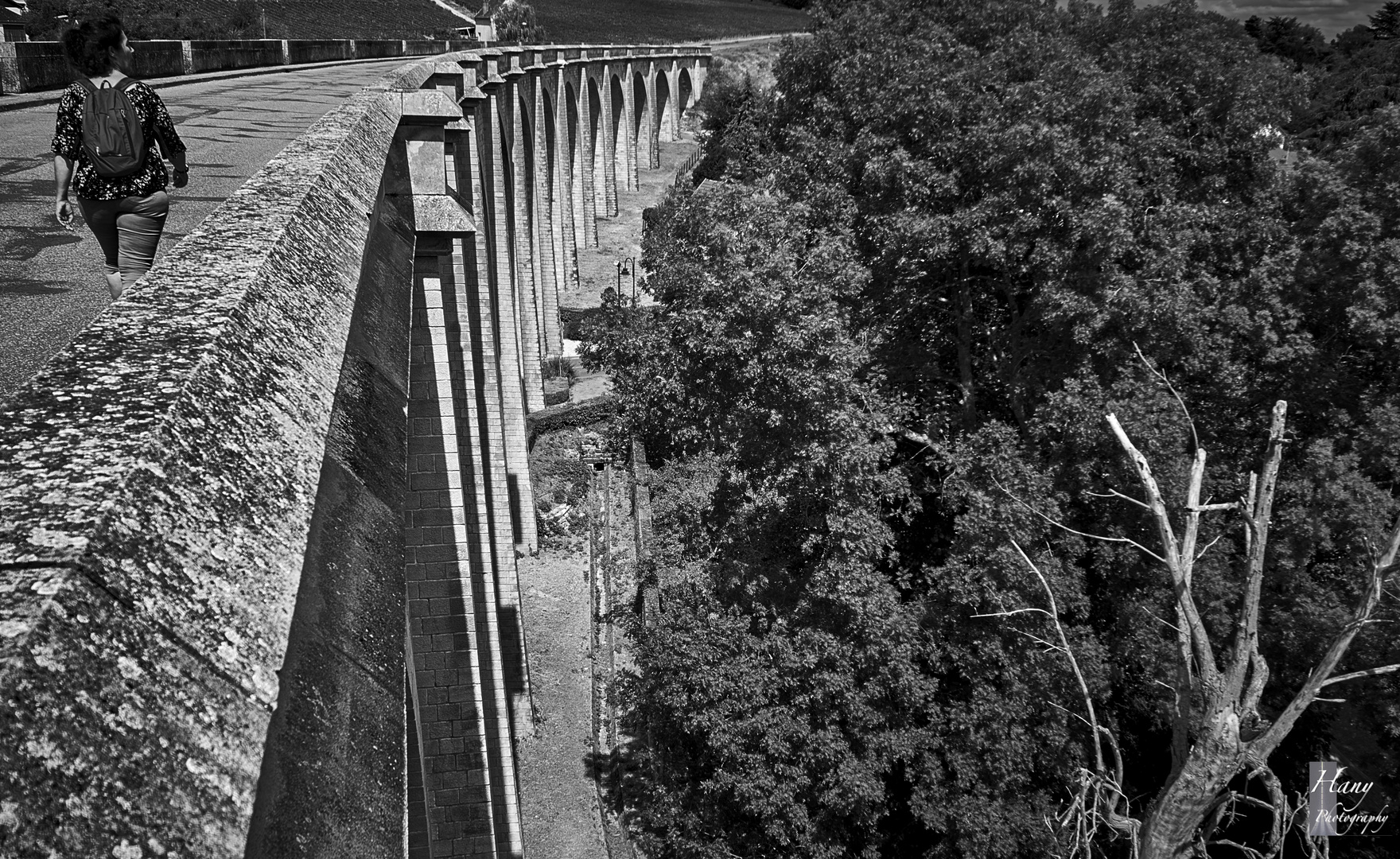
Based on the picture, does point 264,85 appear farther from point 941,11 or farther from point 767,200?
point 941,11

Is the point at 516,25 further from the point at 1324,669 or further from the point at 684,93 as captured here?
the point at 1324,669

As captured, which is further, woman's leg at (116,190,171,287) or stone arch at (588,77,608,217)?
stone arch at (588,77,608,217)

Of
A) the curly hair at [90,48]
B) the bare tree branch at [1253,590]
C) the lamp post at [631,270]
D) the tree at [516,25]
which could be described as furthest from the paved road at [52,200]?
the tree at [516,25]

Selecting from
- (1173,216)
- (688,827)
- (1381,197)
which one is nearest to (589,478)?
(688,827)

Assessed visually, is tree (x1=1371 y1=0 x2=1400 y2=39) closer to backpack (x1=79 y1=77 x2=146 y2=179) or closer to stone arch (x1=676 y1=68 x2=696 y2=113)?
stone arch (x1=676 y1=68 x2=696 y2=113)

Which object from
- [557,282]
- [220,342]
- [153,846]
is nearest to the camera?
[153,846]

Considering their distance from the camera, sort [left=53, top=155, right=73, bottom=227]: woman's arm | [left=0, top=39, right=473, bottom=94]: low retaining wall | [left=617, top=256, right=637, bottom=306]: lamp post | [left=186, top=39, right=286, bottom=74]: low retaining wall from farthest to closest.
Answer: [left=617, top=256, right=637, bottom=306]: lamp post, [left=186, top=39, right=286, bottom=74]: low retaining wall, [left=0, top=39, right=473, bottom=94]: low retaining wall, [left=53, top=155, right=73, bottom=227]: woman's arm

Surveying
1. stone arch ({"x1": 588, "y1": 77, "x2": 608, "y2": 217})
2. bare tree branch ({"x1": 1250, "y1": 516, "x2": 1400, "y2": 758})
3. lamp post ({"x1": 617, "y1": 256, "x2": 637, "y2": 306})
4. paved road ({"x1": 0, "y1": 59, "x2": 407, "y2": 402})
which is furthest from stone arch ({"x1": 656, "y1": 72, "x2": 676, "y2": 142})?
bare tree branch ({"x1": 1250, "y1": 516, "x2": 1400, "y2": 758})
